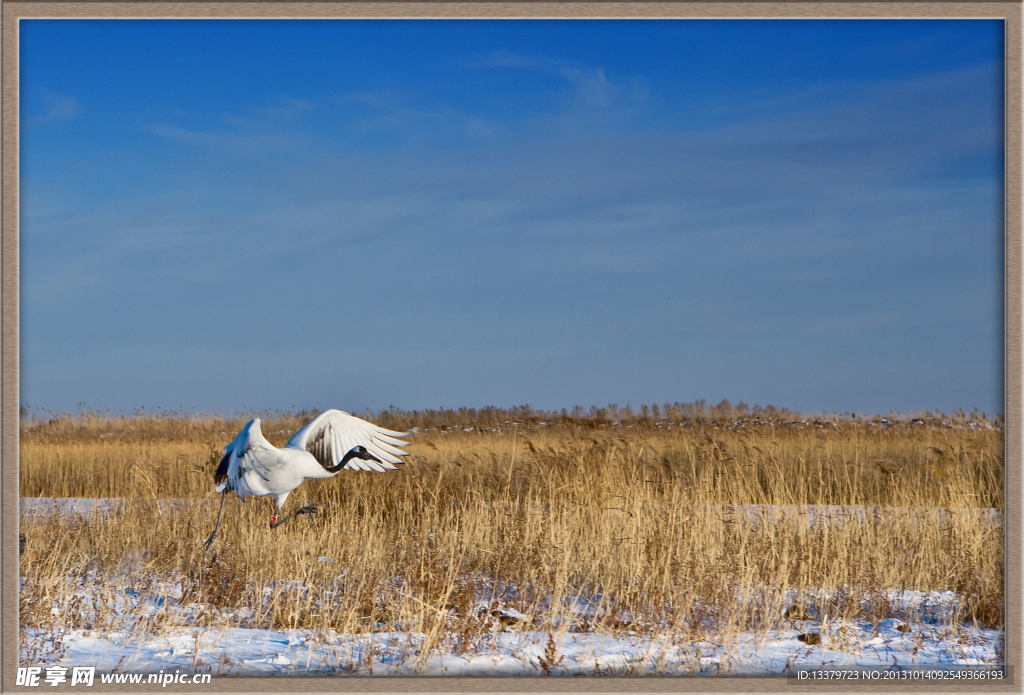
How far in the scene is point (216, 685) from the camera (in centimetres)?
357

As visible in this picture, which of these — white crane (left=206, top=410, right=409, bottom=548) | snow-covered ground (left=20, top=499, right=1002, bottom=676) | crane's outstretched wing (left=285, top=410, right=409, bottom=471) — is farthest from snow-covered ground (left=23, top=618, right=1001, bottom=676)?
crane's outstretched wing (left=285, top=410, right=409, bottom=471)

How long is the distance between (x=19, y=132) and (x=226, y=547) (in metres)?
3.24

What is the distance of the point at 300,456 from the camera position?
20.9 feet

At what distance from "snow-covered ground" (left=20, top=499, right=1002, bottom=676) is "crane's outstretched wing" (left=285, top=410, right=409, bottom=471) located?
2.37 meters

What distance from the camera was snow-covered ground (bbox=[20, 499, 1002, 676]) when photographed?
12.8ft

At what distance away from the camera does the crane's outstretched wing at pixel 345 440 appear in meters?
7.03

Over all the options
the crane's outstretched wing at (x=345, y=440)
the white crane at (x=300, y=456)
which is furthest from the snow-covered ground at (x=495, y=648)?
the crane's outstretched wing at (x=345, y=440)

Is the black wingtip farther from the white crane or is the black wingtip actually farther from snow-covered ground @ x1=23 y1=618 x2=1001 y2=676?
snow-covered ground @ x1=23 y1=618 x2=1001 y2=676

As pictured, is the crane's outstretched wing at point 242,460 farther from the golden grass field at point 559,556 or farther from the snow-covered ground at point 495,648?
the snow-covered ground at point 495,648

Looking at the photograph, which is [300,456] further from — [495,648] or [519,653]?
[519,653]

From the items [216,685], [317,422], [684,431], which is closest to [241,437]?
[317,422]

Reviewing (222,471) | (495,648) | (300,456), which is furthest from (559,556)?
(222,471)

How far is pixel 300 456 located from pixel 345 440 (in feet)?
2.65
